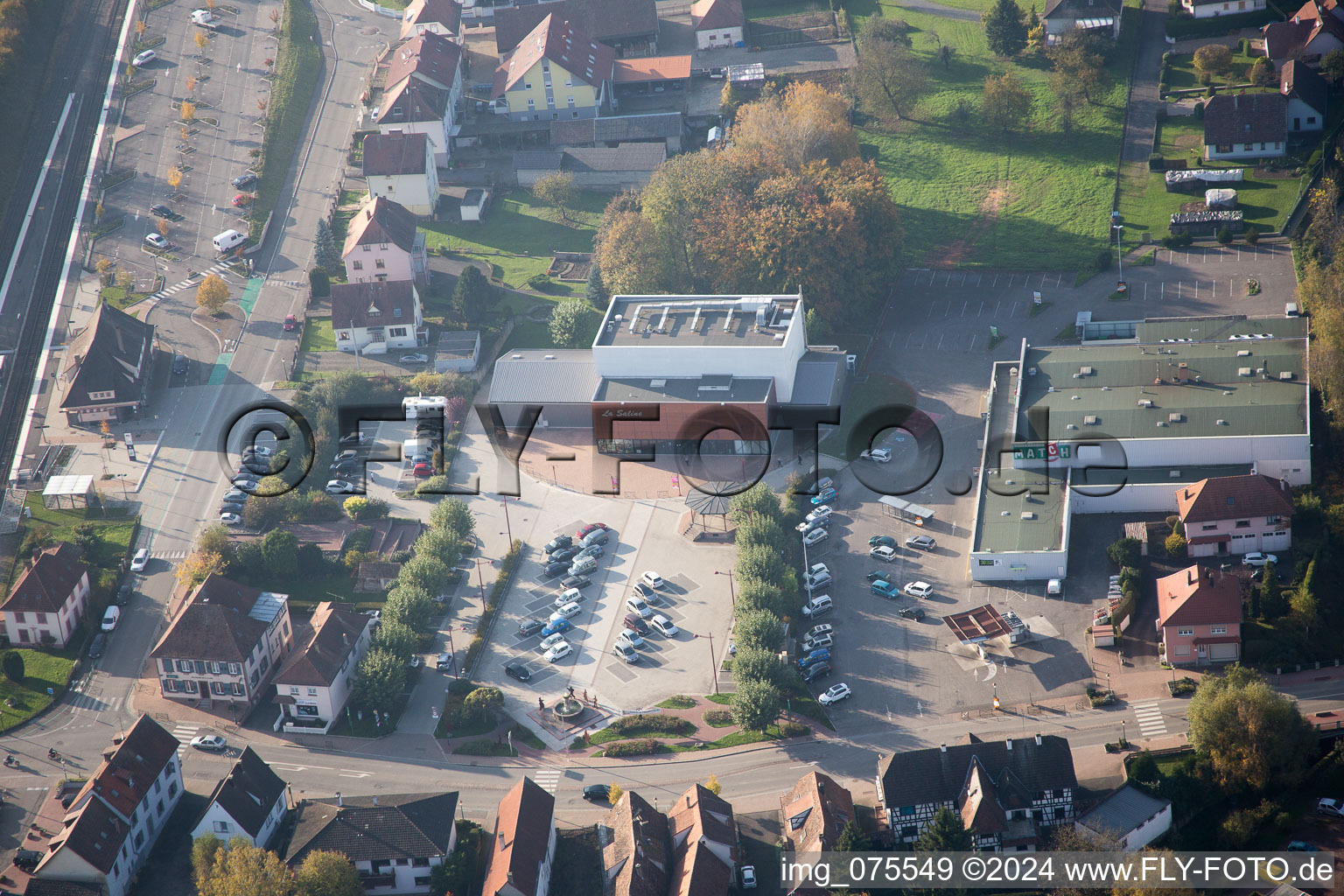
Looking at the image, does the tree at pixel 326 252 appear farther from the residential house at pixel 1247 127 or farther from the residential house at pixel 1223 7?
the residential house at pixel 1223 7

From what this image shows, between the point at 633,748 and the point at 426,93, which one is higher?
the point at 426,93

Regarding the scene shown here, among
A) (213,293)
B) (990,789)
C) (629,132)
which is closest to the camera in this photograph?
(990,789)

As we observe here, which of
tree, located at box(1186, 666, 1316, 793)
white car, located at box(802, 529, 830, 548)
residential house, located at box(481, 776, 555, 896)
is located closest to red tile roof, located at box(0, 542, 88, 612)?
residential house, located at box(481, 776, 555, 896)

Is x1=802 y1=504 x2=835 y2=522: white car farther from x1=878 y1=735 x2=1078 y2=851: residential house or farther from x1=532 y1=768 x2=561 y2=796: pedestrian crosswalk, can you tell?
x1=532 y1=768 x2=561 y2=796: pedestrian crosswalk

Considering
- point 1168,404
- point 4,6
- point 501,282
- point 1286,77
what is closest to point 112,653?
point 501,282

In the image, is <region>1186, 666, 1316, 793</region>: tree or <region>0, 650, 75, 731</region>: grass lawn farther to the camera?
<region>0, 650, 75, 731</region>: grass lawn

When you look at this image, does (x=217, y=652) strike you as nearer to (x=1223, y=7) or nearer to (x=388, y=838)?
Result: (x=388, y=838)

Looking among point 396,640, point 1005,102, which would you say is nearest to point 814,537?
point 396,640
